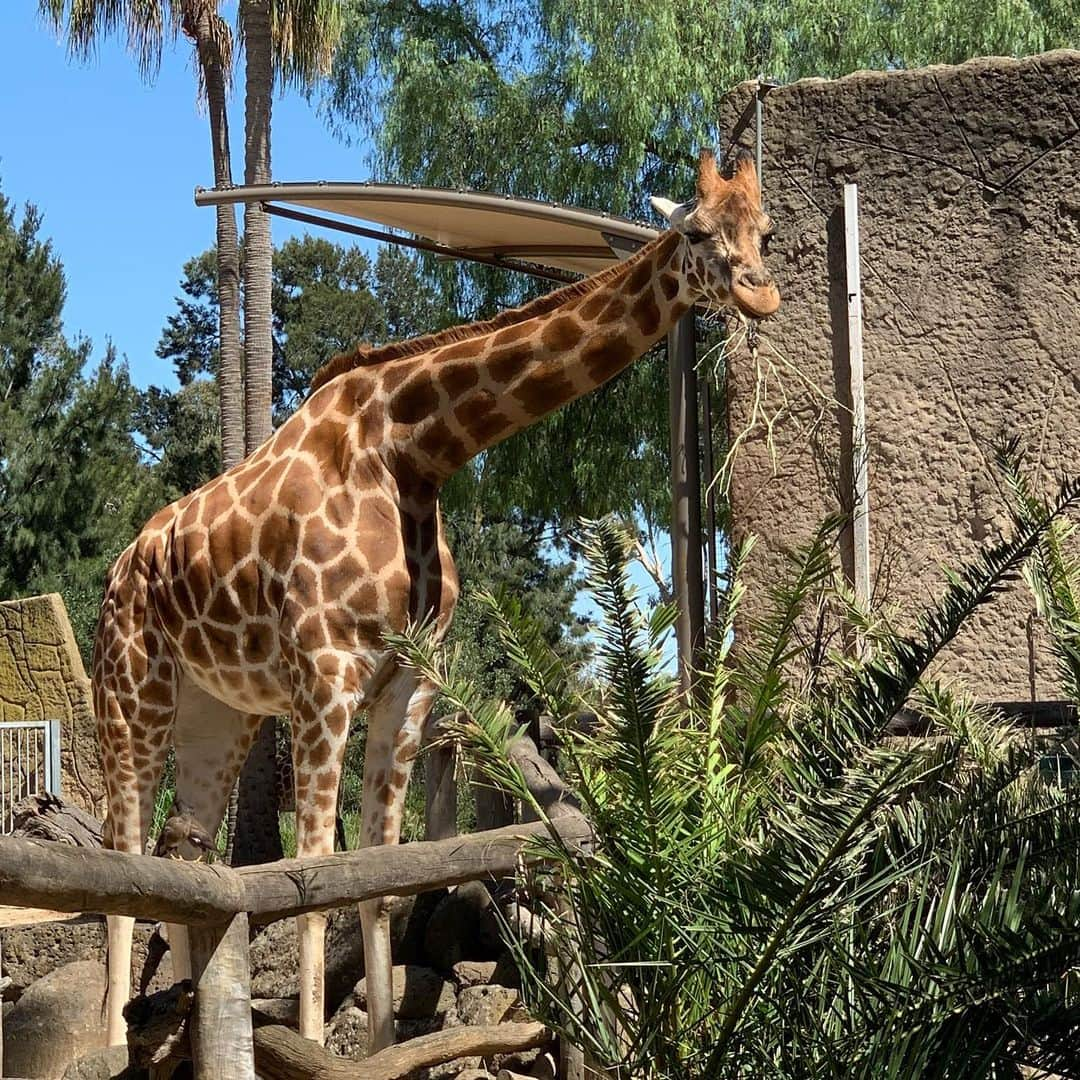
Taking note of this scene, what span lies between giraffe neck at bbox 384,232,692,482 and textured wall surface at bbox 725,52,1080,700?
4.32 ft

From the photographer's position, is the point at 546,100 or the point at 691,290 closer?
the point at 691,290

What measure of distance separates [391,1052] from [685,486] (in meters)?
3.14

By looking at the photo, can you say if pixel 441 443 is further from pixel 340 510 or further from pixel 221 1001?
pixel 221 1001

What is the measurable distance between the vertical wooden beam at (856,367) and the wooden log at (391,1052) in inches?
90.8

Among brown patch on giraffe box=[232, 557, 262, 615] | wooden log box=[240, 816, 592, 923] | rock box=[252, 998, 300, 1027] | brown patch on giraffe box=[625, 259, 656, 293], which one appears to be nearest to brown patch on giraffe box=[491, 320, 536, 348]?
brown patch on giraffe box=[625, 259, 656, 293]

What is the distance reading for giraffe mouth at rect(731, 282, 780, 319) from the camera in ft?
16.6

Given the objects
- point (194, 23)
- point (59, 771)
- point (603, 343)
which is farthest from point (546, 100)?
point (603, 343)

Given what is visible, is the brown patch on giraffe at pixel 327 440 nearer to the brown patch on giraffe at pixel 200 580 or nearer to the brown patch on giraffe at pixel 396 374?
the brown patch on giraffe at pixel 396 374

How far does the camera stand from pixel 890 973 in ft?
10.8

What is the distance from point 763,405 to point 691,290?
163 cm

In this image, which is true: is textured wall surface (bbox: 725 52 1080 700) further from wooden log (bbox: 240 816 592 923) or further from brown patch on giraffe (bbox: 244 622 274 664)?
brown patch on giraffe (bbox: 244 622 274 664)

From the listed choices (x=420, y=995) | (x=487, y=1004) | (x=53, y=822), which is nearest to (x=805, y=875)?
(x=487, y=1004)

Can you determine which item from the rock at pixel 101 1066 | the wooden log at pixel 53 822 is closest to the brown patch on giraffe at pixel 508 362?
the rock at pixel 101 1066

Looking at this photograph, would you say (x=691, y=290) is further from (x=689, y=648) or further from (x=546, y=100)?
(x=546, y=100)
